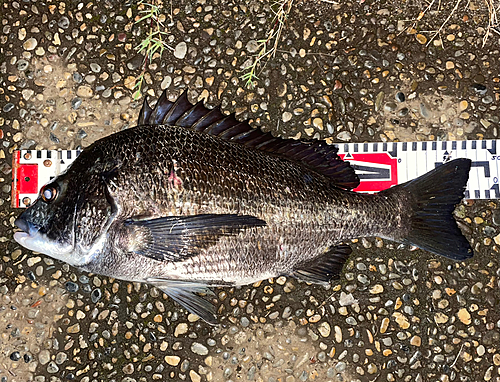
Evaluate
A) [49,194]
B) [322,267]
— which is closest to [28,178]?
[49,194]

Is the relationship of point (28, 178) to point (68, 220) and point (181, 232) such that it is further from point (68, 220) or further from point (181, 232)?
point (181, 232)

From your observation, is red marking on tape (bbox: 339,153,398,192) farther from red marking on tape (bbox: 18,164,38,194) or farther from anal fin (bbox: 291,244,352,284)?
red marking on tape (bbox: 18,164,38,194)

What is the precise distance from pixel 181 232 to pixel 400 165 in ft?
5.45

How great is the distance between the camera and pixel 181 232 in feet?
8.29

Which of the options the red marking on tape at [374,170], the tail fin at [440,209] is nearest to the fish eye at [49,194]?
the red marking on tape at [374,170]

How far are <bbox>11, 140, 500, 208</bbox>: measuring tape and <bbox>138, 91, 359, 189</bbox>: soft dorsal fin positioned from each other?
0.54m

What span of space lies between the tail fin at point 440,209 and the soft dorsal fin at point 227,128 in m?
0.60

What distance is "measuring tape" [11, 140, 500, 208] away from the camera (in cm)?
320

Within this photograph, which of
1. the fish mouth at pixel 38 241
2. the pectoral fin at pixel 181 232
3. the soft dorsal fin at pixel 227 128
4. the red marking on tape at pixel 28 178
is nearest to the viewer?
the pectoral fin at pixel 181 232

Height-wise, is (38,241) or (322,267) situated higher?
→ (38,241)

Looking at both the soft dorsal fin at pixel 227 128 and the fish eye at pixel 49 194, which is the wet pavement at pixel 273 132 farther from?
the fish eye at pixel 49 194

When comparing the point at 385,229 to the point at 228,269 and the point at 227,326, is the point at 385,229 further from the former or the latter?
the point at 227,326

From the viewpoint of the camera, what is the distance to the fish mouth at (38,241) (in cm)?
262

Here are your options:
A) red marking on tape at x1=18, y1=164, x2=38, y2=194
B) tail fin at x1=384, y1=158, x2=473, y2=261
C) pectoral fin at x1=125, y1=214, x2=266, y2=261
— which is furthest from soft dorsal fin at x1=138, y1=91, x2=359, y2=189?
red marking on tape at x1=18, y1=164, x2=38, y2=194
